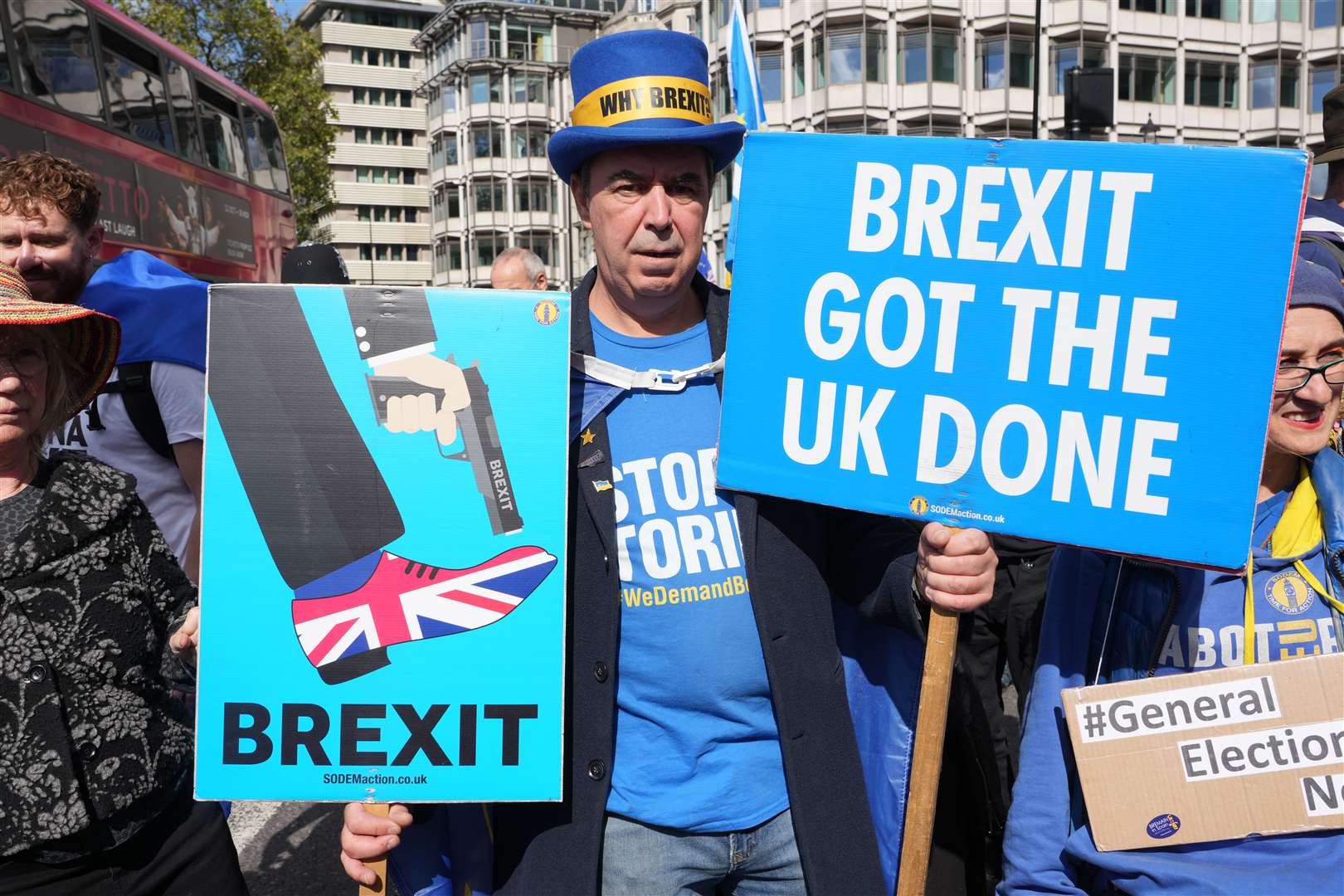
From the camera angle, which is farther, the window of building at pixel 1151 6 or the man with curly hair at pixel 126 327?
the window of building at pixel 1151 6

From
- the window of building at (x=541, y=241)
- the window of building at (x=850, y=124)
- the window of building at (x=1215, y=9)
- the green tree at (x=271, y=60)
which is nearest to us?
the green tree at (x=271, y=60)

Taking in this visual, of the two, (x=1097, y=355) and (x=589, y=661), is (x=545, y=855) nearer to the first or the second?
(x=589, y=661)

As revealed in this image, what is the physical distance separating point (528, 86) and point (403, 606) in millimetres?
71536

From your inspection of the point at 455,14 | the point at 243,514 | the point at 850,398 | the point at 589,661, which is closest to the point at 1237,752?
the point at 850,398

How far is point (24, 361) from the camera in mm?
2150

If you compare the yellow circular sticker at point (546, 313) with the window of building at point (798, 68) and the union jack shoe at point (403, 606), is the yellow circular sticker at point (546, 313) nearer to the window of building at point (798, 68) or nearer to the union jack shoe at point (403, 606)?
the union jack shoe at point (403, 606)

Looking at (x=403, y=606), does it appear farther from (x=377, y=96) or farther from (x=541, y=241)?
(x=377, y=96)

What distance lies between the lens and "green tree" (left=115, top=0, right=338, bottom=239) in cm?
2403

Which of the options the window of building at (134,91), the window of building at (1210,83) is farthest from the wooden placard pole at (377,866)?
the window of building at (1210,83)

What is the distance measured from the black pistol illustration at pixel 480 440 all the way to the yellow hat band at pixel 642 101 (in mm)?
610

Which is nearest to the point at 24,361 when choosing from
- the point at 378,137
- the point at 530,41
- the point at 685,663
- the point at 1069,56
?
the point at 685,663

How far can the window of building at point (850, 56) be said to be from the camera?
40.1 metres

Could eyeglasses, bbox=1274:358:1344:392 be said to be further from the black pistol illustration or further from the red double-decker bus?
the red double-decker bus

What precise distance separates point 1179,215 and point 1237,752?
906 millimetres
